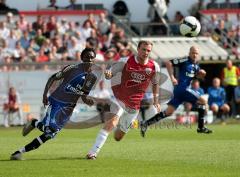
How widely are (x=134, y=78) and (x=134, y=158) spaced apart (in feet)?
7.23

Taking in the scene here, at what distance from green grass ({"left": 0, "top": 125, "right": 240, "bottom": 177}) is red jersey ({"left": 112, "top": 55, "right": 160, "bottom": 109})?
99 cm

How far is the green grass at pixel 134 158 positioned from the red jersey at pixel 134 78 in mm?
987

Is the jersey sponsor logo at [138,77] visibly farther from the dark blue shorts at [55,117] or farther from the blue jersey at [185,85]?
the blue jersey at [185,85]

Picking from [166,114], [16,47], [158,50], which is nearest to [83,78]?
[166,114]

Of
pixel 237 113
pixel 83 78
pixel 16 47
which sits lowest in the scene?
pixel 237 113

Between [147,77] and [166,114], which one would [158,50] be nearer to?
[166,114]

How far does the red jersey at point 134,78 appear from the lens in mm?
16016

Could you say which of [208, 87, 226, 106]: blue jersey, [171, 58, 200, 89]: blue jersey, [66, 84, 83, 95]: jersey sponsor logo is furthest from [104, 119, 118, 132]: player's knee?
[208, 87, 226, 106]: blue jersey

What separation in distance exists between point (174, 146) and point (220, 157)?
2655mm

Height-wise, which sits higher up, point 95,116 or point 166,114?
point 166,114

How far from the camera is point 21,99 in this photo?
1129 inches

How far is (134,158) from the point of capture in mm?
14594

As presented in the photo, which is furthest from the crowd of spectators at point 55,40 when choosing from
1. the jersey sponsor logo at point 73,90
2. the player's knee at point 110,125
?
the player's knee at point 110,125

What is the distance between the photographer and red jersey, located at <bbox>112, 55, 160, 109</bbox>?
1602cm
